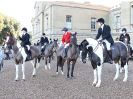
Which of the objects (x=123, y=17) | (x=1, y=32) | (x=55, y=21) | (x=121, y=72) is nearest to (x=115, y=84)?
(x=121, y=72)

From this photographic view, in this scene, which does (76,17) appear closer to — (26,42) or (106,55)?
(26,42)

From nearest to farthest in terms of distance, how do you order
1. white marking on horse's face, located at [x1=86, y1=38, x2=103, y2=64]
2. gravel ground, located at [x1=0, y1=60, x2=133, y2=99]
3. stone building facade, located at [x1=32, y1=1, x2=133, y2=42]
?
gravel ground, located at [x1=0, y1=60, x2=133, y2=99] → white marking on horse's face, located at [x1=86, y1=38, x2=103, y2=64] → stone building facade, located at [x1=32, y1=1, x2=133, y2=42]

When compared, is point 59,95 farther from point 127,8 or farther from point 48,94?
point 127,8

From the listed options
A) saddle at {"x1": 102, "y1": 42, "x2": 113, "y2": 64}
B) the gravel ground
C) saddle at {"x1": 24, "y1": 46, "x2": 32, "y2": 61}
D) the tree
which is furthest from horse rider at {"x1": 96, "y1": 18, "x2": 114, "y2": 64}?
the tree

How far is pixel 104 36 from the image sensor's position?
1452 cm

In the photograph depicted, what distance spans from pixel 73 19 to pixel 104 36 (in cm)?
3949

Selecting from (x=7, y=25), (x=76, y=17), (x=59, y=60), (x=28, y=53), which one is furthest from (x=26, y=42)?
(x=7, y=25)

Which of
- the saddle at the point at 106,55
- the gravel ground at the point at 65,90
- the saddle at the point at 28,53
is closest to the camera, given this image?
the gravel ground at the point at 65,90

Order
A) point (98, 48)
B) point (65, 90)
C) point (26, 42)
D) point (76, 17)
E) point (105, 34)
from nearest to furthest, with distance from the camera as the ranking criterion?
point (65, 90) → point (98, 48) → point (105, 34) → point (26, 42) → point (76, 17)

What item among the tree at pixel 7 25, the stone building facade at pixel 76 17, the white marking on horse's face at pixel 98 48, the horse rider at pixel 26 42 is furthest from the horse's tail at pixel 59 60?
the tree at pixel 7 25

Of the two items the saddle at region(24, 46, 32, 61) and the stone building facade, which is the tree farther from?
the saddle at region(24, 46, 32, 61)

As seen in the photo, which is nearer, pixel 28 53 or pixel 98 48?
pixel 98 48

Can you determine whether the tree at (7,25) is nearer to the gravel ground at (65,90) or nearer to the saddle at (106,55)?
the gravel ground at (65,90)

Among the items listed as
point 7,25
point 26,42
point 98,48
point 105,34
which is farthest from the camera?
point 7,25
